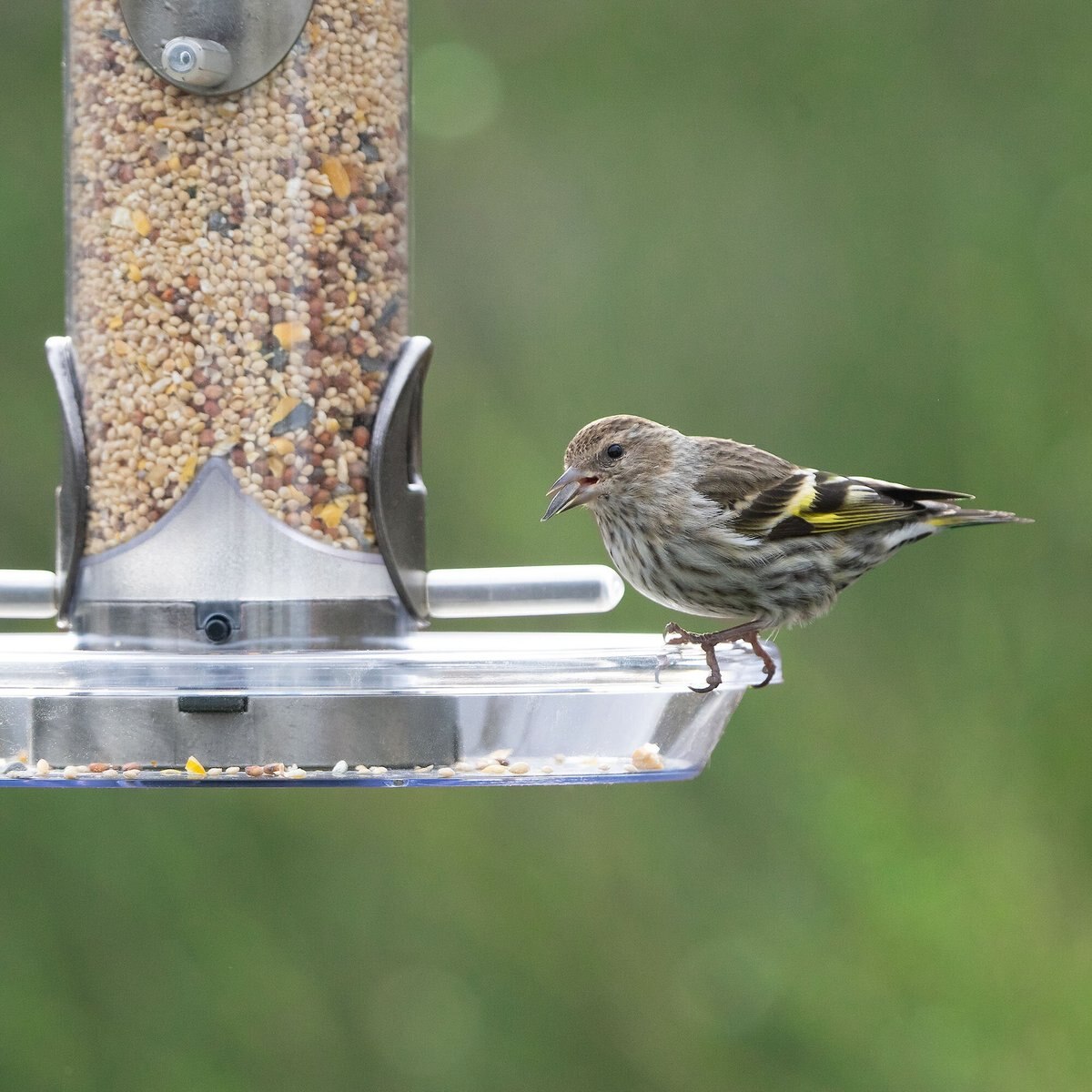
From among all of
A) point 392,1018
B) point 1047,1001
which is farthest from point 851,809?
point 392,1018

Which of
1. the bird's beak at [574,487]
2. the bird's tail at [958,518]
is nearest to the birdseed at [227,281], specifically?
the bird's beak at [574,487]

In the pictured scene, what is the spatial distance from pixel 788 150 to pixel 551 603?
5383 mm

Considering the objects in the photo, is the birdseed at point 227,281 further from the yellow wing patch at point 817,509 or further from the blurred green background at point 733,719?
→ the blurred green background at point 733,719

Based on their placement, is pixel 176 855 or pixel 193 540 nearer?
pixel 193 540

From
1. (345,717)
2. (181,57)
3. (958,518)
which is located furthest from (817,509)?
(181,57)

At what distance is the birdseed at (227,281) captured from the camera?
385 centimetres

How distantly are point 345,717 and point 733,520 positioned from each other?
1.68 meters

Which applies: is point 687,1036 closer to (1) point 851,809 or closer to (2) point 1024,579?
(1) point 851,809

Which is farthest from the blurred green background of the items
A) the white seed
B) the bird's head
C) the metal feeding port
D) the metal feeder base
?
the metal feeder base

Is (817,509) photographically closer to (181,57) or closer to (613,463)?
(613,463)

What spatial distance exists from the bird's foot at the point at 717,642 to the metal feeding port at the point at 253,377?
45 millimetres

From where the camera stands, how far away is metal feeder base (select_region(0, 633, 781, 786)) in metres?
3.16

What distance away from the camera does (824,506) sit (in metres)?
4.88

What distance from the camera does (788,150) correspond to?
27.9 feet
